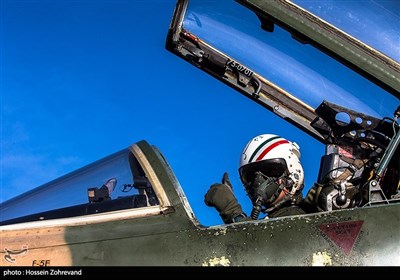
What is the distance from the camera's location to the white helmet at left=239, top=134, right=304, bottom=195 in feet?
12.7

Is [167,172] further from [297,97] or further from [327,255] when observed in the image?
[297,97]

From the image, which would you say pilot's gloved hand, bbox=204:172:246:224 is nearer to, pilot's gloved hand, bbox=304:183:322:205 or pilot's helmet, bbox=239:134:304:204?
pilot's helmet, bbox=239:134:304:204

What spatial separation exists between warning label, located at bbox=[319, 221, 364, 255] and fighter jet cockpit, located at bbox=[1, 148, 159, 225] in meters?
0.89

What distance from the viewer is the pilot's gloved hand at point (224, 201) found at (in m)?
3.30

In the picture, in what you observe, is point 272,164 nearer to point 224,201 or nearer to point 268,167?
point 268,167

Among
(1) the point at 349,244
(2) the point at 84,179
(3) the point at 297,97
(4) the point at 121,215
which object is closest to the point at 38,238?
(4) the point at 121,215

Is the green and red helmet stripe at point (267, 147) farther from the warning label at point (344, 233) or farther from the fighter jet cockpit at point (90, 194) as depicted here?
the warning label at point (344, 233)

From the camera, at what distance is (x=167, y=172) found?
3010 mm

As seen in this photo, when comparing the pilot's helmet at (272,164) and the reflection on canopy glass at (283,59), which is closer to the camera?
the reflection on canopy glass at (283,59)

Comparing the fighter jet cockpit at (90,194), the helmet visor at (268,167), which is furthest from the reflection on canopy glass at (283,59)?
the fighter jet cockpit at (90,194)

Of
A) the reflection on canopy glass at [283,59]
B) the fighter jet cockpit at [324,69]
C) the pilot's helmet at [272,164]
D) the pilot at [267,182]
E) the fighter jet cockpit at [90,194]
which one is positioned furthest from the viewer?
the pilot's helmet at [272,164]

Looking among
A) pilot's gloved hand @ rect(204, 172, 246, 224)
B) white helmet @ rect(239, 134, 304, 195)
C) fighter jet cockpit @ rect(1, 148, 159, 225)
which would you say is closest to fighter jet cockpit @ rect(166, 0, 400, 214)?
white helmet @ rect(239, 134, 304, 195)

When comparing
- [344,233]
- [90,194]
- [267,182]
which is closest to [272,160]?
[267,182]
